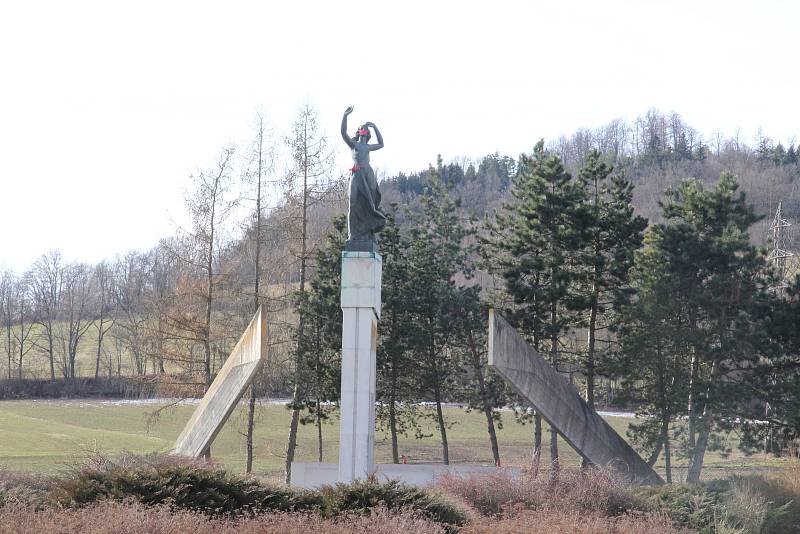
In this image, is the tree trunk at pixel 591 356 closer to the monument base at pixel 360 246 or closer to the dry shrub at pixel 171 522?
the monument base at pixel 360 246

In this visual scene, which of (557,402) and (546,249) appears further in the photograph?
(546,249)

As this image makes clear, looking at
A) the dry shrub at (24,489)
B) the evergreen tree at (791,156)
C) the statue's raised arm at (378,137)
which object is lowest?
the dry shrub at (24,489)

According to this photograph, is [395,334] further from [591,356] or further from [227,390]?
[227,390]

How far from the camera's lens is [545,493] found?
38.6ft

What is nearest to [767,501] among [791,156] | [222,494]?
[222,494]

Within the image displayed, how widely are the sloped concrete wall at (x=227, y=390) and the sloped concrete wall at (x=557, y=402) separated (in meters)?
3.86

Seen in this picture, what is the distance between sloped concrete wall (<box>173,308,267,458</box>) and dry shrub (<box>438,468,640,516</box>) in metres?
3.99

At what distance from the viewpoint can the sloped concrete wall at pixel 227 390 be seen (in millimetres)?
14571

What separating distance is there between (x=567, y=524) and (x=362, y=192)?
7870 mm

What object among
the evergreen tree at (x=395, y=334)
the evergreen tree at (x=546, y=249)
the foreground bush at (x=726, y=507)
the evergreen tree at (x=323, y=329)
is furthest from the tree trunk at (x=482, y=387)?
the foreground bush at (x=726, y=507)

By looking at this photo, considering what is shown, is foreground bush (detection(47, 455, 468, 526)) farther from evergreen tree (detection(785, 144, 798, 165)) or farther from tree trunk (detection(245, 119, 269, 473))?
evergreen tree (detection(785, 144, 798, 165))

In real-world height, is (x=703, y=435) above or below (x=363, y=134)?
below

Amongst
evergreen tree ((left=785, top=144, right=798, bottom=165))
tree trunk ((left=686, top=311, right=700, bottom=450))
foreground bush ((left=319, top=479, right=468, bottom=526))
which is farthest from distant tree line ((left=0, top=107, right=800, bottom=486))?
evergreen tree ((left=785, top=144, right=798, bottom=165))

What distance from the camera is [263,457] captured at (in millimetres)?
30828
